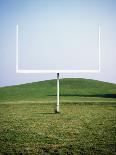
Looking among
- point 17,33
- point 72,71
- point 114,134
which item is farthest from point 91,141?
point 17,33

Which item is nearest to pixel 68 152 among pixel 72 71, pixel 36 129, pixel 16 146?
pixel 16 146

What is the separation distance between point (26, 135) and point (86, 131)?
1.70 metres

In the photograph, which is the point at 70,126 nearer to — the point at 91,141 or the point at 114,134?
the point at 114,134

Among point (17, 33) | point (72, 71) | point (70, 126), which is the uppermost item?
point (17, 33)

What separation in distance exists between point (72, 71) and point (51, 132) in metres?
5.23

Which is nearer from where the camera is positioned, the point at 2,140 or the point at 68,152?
the point at 68,152

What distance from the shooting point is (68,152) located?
613 centimetres

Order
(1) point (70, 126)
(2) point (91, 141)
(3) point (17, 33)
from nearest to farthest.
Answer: (2) point (91, 141)
(1) point (70, 126)
(3) point (17, 33)

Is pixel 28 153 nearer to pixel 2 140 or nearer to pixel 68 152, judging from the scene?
pixel 68 152

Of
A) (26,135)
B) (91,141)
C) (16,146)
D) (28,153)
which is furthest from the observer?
(26,135)

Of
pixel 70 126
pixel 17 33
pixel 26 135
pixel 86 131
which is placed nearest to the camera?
pixel 26 135

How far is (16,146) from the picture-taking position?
21.8 ft

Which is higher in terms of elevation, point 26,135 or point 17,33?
point 17,33

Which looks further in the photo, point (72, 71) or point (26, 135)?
point (72, 71)
